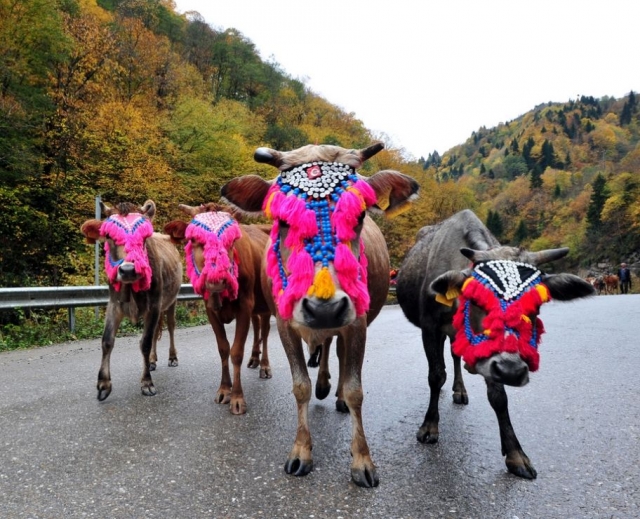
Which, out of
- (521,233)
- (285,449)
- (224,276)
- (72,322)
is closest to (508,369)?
(285,449)

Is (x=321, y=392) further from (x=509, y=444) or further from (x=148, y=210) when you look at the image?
(x=148, y=210)

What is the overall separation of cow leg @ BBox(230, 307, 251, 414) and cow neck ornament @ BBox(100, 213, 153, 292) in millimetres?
1221

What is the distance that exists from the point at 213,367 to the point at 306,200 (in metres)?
4.21

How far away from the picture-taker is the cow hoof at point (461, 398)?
508 centimetres

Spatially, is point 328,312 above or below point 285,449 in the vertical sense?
above

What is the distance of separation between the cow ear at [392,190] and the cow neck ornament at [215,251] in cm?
212

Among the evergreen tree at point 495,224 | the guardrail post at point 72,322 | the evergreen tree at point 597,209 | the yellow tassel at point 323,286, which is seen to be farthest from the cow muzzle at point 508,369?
the evergreen tree at point 495,224

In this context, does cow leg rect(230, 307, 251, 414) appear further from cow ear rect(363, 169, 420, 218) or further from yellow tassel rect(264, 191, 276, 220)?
cow ear rect(363, 169, 420, 218)

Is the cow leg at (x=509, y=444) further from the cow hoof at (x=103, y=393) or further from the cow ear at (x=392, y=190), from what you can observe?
the cow hoof at (x=103, y=393)

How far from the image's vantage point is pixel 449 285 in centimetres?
359

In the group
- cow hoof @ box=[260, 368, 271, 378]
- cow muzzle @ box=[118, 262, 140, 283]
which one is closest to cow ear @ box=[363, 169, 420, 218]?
cow muzzle @ box=[118, 262, 140, 283]

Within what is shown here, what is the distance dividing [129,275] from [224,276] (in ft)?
3.63

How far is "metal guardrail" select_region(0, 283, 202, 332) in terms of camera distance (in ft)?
25.2

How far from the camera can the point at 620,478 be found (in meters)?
3.19
